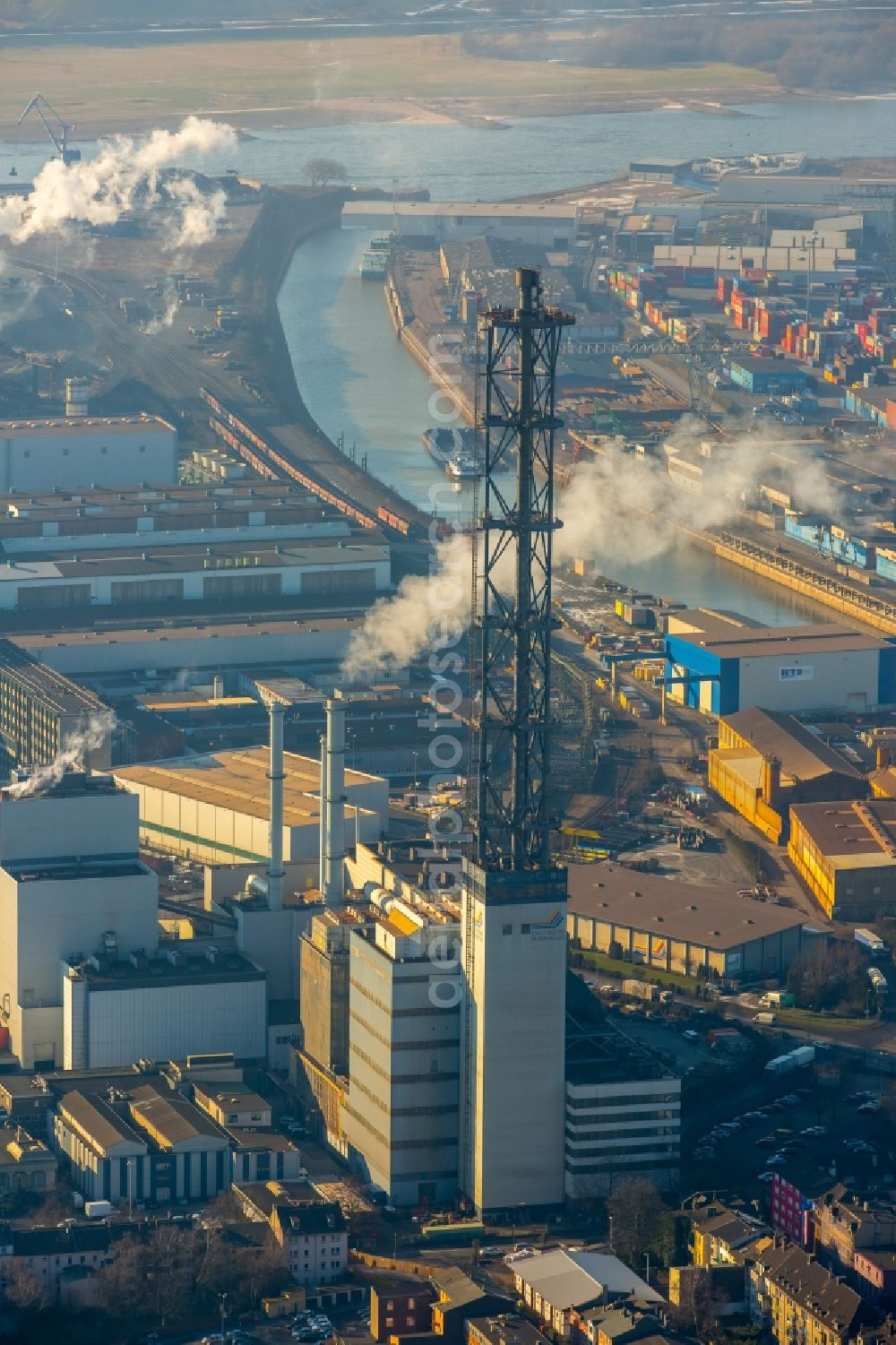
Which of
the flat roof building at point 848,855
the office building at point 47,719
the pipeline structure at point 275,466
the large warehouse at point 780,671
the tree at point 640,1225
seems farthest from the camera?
the pipeline structure at point 275,466

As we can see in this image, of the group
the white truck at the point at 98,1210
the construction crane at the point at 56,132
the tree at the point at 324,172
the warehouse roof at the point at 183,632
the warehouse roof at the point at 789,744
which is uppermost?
the construction crane at the point at 56,132

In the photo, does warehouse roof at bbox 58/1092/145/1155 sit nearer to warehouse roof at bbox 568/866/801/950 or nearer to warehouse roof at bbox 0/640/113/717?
warehouse roof at bbox 568/866/801/950

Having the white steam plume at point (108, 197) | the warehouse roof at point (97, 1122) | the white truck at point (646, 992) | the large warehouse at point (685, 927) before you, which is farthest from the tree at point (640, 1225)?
the white steam plume at point (108, 197)

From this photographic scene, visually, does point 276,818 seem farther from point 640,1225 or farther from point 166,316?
point 166,316

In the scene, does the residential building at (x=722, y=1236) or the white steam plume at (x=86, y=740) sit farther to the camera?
the white steam plume at (x=86, y=740)

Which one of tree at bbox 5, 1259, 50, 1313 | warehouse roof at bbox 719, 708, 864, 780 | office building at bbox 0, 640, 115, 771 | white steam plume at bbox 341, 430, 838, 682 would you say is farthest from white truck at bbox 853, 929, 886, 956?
white steam plume at bbox 341, 430, 838, 682

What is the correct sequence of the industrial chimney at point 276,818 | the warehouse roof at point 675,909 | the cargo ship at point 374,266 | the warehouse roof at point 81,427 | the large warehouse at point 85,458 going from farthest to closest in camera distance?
the cargo ship at point 374,266
the warehouse roof at point 81,427
the large warehouse at point 85,458
the warehouse roof at point 675,909
the industrial chimney at point 276,818

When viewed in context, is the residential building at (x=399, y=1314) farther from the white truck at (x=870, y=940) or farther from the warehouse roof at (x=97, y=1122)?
the white truck at (x=870, y=940)

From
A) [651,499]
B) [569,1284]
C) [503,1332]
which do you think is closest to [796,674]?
[651,499]
